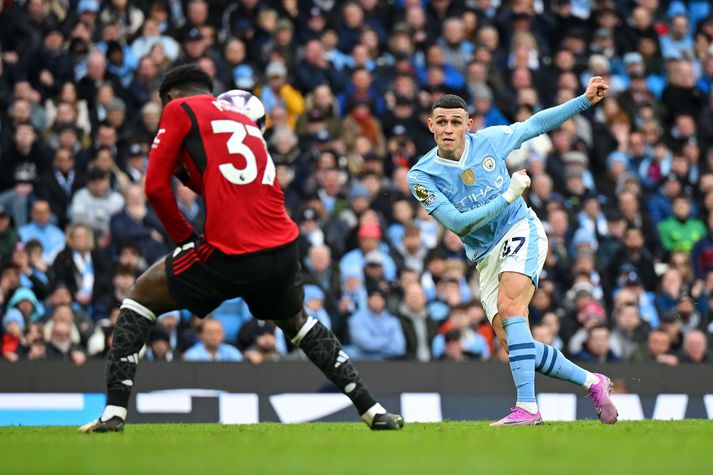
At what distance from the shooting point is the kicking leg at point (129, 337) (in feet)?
26.0

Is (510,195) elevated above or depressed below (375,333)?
above

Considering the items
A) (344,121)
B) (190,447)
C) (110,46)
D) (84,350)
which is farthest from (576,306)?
(190,447)

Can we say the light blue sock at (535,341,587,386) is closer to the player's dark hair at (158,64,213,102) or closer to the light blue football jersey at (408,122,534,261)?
the light blue football jersey at (408,122,534,261)

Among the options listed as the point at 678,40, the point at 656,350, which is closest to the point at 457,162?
the point at 656,350

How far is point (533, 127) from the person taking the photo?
31.5 ft

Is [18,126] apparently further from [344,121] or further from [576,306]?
[576,306]

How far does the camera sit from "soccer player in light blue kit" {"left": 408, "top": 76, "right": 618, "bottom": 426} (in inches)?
364

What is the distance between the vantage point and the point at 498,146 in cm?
959

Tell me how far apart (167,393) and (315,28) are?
7278 millimetres

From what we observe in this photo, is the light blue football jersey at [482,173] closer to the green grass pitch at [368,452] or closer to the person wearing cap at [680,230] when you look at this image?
the green grass pitch at [368,452]

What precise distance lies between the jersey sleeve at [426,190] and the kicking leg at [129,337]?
2.20 metres

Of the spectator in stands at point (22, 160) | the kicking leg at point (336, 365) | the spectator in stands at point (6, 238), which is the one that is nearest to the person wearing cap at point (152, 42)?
the spectator in stands at point (22, 160)

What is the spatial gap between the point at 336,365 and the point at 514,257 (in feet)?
6.42

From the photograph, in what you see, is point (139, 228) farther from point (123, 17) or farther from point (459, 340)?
point (123, 17)
